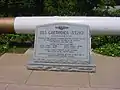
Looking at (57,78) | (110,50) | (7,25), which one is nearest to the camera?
(57,78)

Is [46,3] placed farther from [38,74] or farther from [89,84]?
[89,84]

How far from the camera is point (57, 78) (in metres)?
5.33

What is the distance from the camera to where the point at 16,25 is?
7262 mm

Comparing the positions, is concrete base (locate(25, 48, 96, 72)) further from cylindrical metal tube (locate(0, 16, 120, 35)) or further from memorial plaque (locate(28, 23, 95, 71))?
cylindrical metal tube (locate(0, 16, 120, 35))

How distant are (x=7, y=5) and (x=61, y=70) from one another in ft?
19.2

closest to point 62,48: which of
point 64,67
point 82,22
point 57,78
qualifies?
point 64,67

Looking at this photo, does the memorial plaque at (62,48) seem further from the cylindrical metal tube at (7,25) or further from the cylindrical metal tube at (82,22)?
the cylindrical metal tube at (7,25)

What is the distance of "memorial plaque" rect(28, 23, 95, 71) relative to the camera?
19.0 feet

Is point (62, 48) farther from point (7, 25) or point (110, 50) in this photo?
point (7, 25)

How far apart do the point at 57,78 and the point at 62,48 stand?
831 millimetres

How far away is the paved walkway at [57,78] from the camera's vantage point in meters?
4.91

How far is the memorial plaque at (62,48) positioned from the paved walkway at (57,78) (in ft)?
0.66

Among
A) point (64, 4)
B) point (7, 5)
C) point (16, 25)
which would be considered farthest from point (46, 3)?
point (16, 25)

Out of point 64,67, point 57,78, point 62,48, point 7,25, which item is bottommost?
point 57,78
